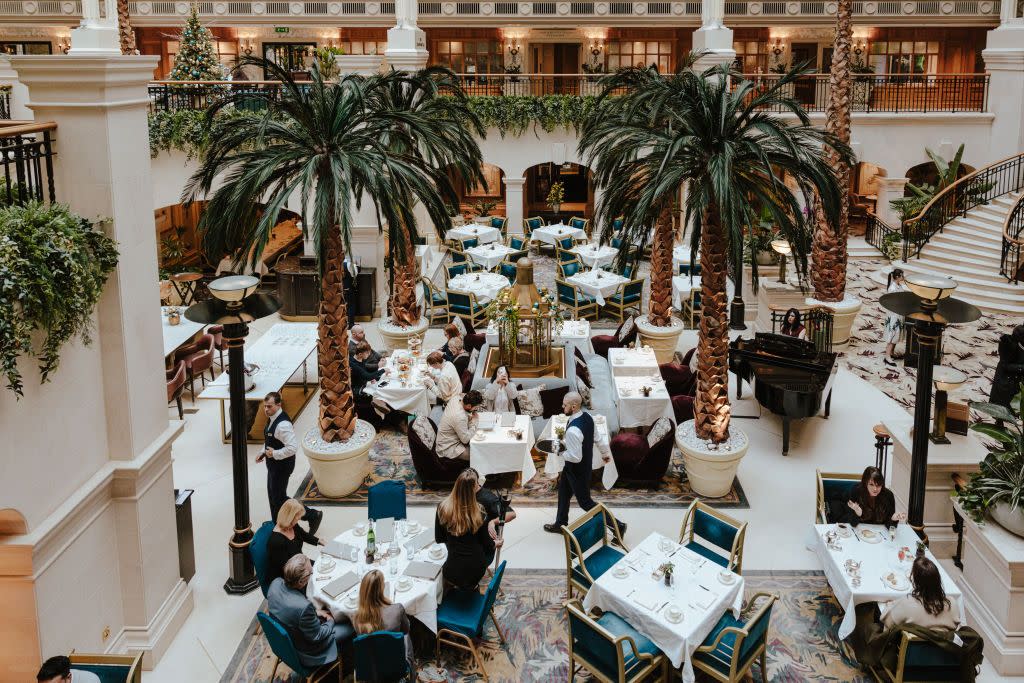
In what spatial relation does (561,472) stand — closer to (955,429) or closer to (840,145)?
(955,429)

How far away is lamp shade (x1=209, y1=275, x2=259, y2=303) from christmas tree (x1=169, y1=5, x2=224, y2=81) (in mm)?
13714

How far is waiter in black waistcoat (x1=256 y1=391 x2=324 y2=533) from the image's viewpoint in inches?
335

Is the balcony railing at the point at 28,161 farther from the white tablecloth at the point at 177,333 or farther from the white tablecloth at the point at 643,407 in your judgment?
the white tablecloth at the point at 643,407

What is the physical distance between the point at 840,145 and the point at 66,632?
8335mm

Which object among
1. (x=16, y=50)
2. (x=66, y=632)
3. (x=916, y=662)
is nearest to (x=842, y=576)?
(x=916, y=662)

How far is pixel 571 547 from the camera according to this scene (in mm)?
7336

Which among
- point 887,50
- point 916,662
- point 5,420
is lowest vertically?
point 916,662

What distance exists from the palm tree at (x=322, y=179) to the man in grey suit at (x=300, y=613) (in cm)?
323

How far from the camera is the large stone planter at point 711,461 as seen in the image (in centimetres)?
949

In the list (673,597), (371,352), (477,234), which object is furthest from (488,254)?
(673,597)

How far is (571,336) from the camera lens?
43.0ft

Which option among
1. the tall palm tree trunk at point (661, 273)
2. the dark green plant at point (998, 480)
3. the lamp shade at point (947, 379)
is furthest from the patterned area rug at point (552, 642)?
the tall palm tree trunk at point (661, 273)

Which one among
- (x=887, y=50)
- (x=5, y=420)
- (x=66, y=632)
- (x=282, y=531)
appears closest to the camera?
(x=5, y=420)

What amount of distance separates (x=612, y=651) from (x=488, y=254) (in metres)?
13.1
